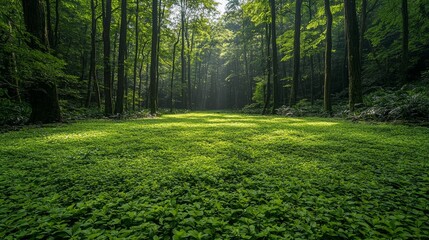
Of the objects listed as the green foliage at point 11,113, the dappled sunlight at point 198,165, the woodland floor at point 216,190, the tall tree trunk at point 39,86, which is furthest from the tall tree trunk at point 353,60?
the green foliage at point 11,113

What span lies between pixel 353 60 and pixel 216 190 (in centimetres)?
978

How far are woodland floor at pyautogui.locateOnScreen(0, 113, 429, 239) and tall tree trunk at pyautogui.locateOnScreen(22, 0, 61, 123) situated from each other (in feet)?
12.2

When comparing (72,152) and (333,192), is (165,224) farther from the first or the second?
Result: (72,152)

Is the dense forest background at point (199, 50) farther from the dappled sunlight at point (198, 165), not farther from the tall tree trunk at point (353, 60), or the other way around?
the dappled sunlight at point (198, 165)

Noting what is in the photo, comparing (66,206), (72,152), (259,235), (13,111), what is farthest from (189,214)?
(13,111)

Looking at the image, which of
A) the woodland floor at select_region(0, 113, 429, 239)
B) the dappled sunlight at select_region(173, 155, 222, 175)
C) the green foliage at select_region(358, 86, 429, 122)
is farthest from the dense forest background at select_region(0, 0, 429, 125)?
the dappled sunlight at select_region(173, 155, 222, 175)

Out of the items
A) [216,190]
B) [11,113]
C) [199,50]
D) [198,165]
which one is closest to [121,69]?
[11,113]

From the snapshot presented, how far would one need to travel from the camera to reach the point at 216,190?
8.06 ft

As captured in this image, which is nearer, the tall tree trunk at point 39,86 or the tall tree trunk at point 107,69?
the tall tree trunk at point 39,86

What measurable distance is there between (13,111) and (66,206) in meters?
7.64

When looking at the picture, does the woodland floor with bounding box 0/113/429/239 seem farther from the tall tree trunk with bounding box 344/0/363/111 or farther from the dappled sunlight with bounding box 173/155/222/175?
the tall tree trunk with bounding box 344/0/363/111

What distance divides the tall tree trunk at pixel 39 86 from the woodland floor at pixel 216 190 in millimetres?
3708

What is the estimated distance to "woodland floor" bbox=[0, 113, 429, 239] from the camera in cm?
173

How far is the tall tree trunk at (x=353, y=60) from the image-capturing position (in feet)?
30.1
